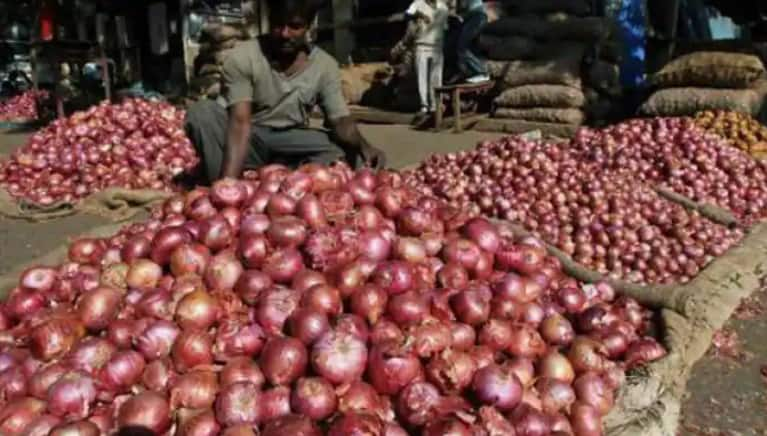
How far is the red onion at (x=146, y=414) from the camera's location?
1624mm

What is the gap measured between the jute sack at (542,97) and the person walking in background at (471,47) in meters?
0.77

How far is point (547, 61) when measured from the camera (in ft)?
26.9

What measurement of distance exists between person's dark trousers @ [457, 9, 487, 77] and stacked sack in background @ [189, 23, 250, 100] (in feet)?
14.6

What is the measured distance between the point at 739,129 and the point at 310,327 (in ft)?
17.5

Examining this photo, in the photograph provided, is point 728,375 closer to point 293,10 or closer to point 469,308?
point 469,308

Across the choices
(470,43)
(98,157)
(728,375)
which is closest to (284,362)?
(728,375)

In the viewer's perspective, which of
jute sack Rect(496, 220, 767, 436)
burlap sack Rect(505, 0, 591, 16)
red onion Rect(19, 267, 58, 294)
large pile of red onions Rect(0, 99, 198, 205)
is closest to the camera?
jute sack Rect(496, 220, 767, 436)

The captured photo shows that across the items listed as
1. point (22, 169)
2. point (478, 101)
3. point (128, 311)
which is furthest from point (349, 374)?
point (478, 101)

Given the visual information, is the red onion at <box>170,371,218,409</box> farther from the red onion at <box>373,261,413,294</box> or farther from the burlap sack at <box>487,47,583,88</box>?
the burlap sack at <box>487,47,583,88</box>

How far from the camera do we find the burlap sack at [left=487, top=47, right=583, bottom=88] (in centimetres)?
796

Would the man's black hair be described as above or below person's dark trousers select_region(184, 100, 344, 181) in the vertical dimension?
above

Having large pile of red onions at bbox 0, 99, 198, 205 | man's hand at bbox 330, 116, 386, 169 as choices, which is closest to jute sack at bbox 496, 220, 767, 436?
man's hand at bbox 330, 116, 386, 169

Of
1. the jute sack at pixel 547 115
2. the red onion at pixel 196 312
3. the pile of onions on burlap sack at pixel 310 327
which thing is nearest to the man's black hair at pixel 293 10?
the pile of onions on burlap sack at pixel 310 327

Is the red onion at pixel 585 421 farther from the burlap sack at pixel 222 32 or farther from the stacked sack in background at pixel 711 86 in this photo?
the burlap sack at pixel 222 32
